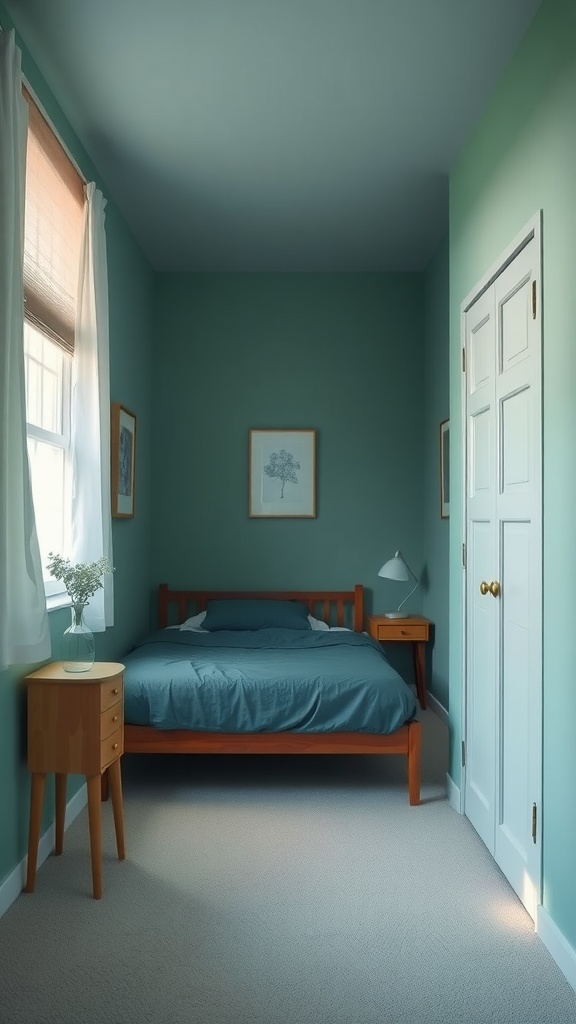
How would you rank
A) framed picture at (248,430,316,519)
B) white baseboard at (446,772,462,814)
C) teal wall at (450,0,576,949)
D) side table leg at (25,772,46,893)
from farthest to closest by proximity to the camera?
framed picture at (248,430,316,519), white baseboard at (446,772,462,814), side table leg at (25,772,46,893), teal wall at (450,0,576,949)

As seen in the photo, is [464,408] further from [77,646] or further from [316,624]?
[316,624]

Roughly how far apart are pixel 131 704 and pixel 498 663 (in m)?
1.58

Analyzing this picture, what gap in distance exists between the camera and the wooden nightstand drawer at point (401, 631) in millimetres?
4520

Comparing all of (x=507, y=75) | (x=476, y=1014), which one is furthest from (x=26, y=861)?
(x=507, y=75)

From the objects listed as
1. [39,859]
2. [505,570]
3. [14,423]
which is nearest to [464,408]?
[505,570]

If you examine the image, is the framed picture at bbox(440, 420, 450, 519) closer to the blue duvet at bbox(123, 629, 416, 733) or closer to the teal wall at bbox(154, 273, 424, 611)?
the teal wall at bbox(154, 273, 424, 611)

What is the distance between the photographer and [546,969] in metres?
1.96

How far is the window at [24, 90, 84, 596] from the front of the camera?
271 cm

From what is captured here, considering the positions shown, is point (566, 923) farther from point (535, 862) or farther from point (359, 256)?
point (359, 256)

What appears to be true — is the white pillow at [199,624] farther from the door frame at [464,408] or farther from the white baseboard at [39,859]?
the door frame at [464,408]

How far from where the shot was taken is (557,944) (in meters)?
1.99

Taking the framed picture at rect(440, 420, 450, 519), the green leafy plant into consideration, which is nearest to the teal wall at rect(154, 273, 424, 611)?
the framed picture at rect(440, 420, 450, 519)

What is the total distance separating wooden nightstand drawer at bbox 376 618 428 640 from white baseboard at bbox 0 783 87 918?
2.06m

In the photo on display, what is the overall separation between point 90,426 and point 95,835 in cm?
164
